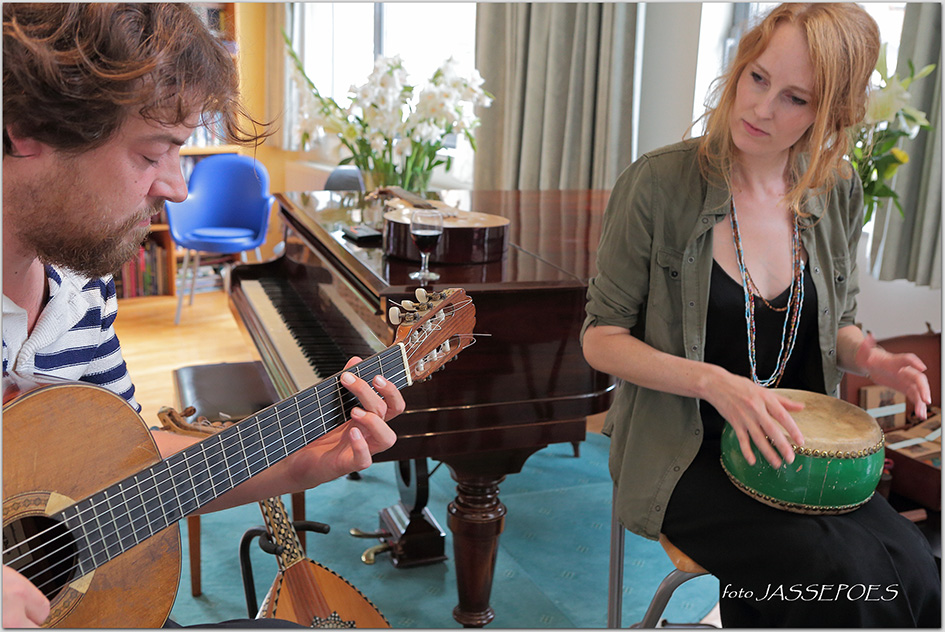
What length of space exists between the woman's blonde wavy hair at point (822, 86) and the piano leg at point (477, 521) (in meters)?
0.74

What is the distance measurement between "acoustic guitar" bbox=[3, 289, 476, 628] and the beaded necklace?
0.91 meters

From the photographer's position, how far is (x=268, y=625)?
1158 millimetres

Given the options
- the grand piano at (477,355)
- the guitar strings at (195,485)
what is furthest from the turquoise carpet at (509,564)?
the guitar strings at (195,485)

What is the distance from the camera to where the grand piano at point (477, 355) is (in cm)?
174

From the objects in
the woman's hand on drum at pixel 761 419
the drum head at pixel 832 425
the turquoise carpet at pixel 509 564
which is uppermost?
the woman's hand on drum at pixel 761 419

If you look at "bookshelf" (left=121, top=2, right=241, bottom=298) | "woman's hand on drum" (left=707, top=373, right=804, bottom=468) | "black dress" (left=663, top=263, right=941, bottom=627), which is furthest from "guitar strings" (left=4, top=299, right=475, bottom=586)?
"bookshelf" (left=121, top=2, right=241, bottom=298)

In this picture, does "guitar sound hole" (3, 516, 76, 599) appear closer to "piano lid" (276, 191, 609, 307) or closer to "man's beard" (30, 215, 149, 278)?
"man's beard" (30, 215, 149, 278)

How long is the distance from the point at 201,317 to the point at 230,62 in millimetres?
4425

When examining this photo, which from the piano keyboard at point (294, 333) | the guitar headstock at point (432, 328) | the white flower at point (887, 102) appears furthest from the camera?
→ the white flower at point (887, 102)

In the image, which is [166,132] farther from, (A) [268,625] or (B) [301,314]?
(B) [301,314]

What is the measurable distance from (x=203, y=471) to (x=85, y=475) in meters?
0.13

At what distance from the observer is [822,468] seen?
52.6 inches

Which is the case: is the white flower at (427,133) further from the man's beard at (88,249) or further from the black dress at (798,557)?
the man's beard at (88,249)

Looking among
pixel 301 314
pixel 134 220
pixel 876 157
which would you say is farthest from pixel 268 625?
pixel 876 157
